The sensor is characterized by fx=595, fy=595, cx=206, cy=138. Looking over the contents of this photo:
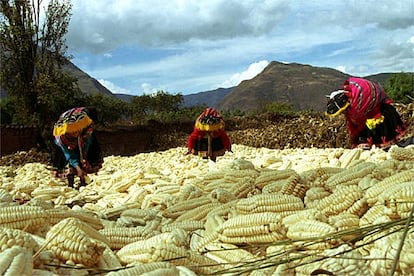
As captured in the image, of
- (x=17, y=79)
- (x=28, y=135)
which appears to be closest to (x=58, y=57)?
(x=17, y=79)

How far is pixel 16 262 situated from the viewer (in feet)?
5.94

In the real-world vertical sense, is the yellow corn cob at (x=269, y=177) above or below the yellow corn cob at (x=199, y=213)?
above

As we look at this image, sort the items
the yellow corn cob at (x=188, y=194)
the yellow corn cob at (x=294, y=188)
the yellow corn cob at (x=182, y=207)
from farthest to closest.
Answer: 1. the yellow corn cob at (x=188, y=194)
2. the yellow corn cob at (x=182, y=207)
3. the yellow corn cob at (x=294, y=188)

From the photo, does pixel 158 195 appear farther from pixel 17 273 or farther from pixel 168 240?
pixel 17 273

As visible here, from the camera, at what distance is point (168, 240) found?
86.9 inches

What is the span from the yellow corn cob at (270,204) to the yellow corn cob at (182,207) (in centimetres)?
66

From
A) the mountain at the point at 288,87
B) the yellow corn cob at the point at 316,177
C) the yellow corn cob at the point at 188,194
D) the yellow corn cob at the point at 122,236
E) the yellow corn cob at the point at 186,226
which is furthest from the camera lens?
the mountain at the point at 288,87

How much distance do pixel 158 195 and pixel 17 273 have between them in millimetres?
2600

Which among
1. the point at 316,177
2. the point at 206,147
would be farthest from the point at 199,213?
the point at 206,147

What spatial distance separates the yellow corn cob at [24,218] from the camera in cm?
237

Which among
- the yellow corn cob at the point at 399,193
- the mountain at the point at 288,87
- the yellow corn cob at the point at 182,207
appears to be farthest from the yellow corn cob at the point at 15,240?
the mountain at the point at 288,87

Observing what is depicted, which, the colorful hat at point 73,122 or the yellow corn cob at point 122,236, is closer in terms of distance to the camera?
the yellow corn cob at point 122,236

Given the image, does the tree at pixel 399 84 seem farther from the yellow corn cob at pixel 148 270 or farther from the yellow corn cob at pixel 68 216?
the yellow corn cob at pixel 148 270

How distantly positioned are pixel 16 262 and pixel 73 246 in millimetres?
244
